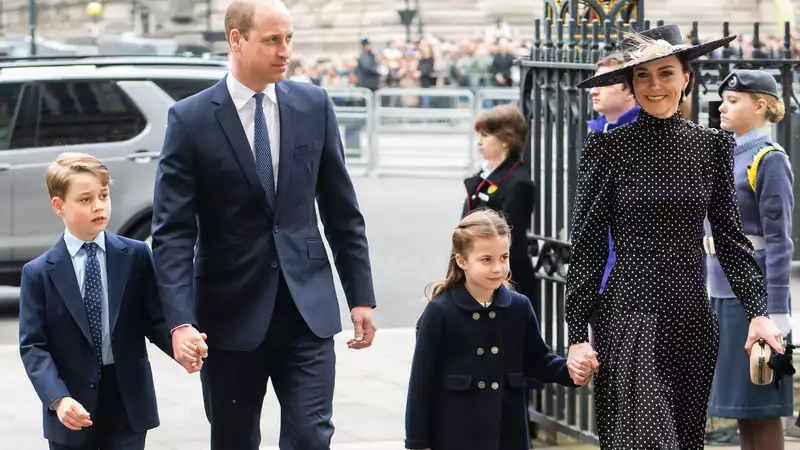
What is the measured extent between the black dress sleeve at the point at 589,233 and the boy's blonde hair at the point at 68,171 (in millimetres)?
1498

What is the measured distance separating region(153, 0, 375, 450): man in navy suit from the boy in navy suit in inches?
7.4

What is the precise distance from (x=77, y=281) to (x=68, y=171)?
0.35 m

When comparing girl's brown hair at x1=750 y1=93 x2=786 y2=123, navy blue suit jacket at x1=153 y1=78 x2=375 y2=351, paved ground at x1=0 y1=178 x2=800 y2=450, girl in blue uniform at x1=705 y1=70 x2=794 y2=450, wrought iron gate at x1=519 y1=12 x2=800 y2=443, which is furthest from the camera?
paved ground at x1=0 y1=178 x2=800 y2=450

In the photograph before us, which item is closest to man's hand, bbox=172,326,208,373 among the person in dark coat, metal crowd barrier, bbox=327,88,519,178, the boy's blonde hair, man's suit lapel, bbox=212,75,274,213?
man's suit lapel, bbox=212,75,274,213

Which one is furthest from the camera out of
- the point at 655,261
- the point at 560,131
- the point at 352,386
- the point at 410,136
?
the point at 410,136

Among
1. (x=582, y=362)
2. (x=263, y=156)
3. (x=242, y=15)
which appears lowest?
(x=582, y=362)

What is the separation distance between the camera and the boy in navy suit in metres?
4.98

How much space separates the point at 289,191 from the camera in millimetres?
5043

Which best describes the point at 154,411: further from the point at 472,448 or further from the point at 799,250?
the point at 799,250

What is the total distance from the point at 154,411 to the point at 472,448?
1023 mm

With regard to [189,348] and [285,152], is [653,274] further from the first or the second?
[189,348]

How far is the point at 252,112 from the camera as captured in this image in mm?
5078

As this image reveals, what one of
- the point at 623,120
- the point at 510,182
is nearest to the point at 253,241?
the point at 623,120

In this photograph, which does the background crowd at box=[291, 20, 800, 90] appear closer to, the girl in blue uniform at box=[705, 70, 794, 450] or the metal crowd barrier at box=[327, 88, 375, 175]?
the metal crowd barrier at box=[327, 88, 375, 175]
